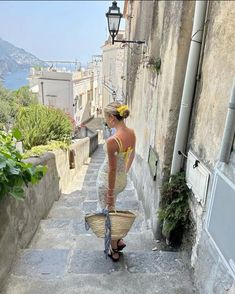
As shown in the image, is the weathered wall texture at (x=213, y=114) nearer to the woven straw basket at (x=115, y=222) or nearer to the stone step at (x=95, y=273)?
the stone step at (x=95, y=273)

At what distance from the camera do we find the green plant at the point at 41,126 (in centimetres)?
564

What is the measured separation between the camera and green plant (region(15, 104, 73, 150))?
5.64 metres

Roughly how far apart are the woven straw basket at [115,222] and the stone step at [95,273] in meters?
0.31

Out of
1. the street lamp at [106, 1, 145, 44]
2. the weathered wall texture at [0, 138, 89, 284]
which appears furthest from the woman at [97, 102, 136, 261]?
the street lamp at [106, 1, 145, 44]

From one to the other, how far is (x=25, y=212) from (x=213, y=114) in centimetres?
213

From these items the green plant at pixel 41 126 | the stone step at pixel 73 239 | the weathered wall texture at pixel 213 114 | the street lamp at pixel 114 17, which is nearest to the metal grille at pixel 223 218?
the weathered wall texture at pixel 213 114

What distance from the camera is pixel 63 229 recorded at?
3.52 metres

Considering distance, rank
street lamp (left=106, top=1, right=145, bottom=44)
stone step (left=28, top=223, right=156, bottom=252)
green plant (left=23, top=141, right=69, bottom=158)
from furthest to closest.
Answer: street lamp (left=106, top=1, right=145, bottom=44) < green plant (left=23, top=141, right=69, bottom=158) < stone step (left=28, top=223, right=156, bottom=252)

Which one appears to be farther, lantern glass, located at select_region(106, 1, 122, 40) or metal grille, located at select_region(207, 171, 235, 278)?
lantern glass, located at select_region(106, 1, 122, 40)

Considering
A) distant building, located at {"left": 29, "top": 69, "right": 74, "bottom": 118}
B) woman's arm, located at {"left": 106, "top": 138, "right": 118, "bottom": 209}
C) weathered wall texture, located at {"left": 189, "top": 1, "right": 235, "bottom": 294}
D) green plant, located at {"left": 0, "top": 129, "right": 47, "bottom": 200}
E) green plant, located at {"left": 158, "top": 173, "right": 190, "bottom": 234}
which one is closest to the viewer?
weathered wall texture, located at {"left": 189, "top": 1, "right": 235, "bottom": 294}

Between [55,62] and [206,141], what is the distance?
59.6 feet

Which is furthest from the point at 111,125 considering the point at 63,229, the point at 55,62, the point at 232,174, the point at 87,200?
the point at 55,62

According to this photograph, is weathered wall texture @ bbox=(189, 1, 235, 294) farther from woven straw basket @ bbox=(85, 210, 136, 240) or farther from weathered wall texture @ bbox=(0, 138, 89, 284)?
weathered wall texture @ bbox=(0, 138, 89, 284)

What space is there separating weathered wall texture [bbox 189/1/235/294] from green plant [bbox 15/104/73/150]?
4.01m
